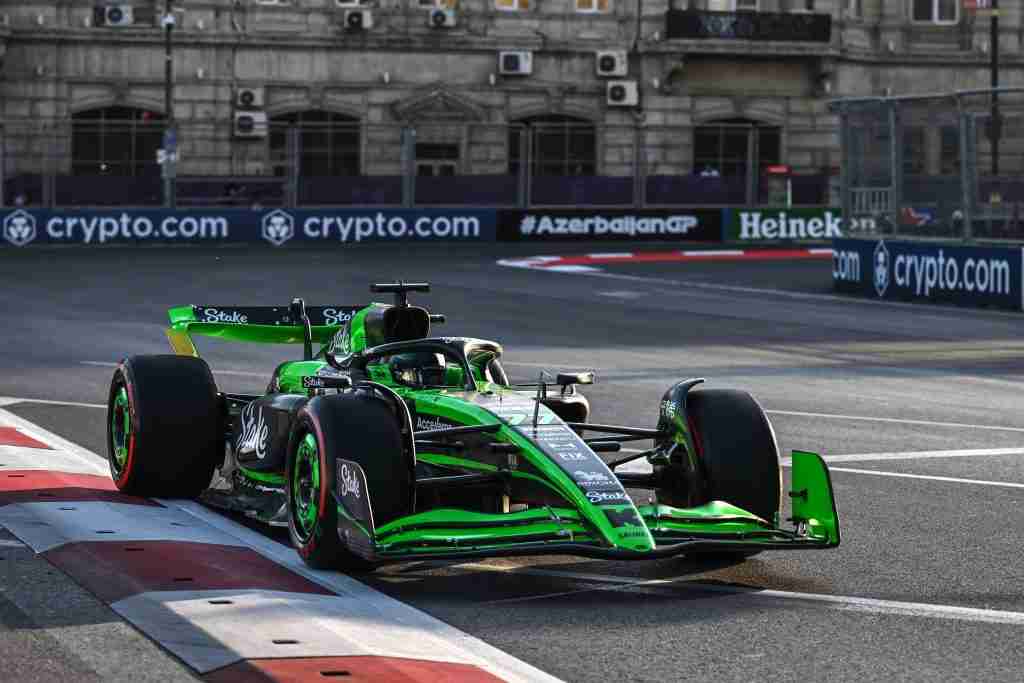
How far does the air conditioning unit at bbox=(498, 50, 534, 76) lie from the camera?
163ft

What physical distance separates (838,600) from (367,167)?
37.4 metres

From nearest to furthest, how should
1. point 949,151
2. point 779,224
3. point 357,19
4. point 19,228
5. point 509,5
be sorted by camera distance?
1. point 949,151
2. point 19,228
3. point 779,224
4. point 357,19
5. point 509,5

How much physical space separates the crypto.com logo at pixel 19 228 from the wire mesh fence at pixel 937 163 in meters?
15.1

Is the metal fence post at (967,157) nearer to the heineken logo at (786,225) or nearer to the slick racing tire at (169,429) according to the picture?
the heineken logo at (786,225)

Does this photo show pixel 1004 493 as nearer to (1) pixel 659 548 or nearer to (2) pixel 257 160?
(1) pixel 659 548

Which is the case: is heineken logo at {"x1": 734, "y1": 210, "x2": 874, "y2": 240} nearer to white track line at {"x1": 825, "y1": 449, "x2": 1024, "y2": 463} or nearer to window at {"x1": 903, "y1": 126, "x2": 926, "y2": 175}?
window at {"x1": 903, "y1": 126, "x2": 926, "y2": 175}

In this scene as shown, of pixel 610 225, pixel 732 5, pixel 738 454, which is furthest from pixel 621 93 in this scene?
pixel 738 454

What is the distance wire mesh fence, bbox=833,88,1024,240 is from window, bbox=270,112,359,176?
14047 mm

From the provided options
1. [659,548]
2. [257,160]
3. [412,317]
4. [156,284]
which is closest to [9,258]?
[156,284]

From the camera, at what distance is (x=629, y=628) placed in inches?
303

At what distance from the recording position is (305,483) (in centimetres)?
902

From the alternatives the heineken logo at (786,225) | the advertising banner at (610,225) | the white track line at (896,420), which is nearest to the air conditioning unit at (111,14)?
the advertising banner at (610,225)

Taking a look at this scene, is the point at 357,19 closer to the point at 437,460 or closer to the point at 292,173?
the point at 292,173

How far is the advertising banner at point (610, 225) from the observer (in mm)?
40469
